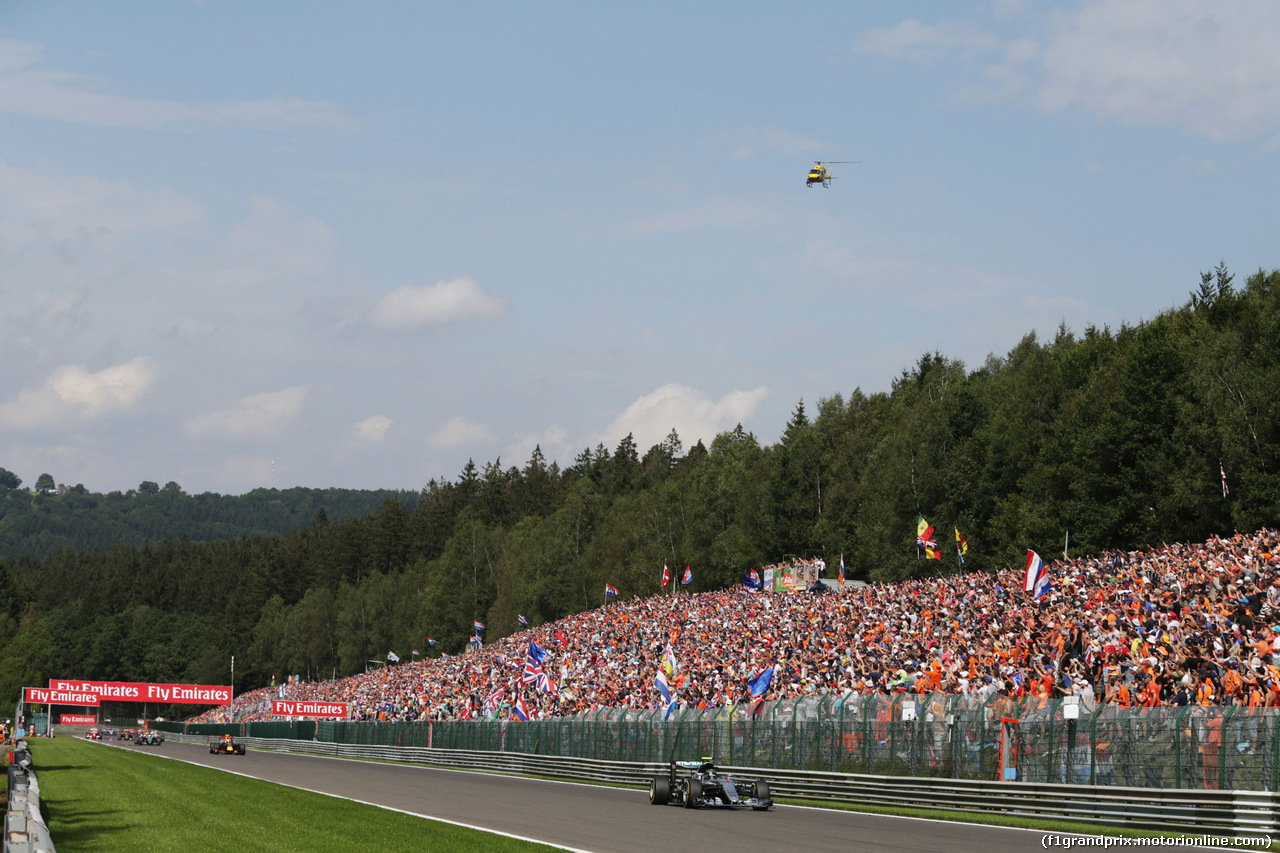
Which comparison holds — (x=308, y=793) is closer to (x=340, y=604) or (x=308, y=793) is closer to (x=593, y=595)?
(x=593, y=595)

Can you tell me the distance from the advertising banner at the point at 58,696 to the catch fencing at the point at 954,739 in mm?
67960

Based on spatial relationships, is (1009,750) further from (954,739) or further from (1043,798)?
(954,739)

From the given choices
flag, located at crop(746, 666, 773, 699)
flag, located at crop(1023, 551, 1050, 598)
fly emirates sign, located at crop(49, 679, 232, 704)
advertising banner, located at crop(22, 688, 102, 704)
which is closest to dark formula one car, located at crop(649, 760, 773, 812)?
flag, located at crop(746, 666, 773, 699)

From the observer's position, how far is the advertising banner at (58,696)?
90562mm

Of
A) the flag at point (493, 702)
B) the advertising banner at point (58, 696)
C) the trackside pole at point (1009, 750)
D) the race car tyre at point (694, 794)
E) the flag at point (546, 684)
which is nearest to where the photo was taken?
the trackside pole at point (1009, 750)

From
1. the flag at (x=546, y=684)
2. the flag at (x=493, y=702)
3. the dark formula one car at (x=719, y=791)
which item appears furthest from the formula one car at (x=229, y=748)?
the dark formula one car at (x=719, y=791)

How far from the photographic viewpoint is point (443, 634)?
11894 cm

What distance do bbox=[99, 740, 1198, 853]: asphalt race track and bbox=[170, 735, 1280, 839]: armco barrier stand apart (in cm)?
156

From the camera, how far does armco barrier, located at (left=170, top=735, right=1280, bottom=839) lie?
56.2 ft

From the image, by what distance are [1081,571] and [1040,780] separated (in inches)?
549

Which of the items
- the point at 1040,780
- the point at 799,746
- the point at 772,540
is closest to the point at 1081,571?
the point at 799,746

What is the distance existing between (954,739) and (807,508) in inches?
2329

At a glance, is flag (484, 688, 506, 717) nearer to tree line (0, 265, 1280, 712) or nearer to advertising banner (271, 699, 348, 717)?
tree line (0, 265, 1280, 712)

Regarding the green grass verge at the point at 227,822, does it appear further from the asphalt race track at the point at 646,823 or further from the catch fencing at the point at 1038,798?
the catch fencing at the point at 1038,798
